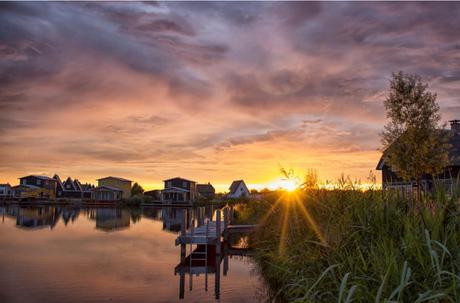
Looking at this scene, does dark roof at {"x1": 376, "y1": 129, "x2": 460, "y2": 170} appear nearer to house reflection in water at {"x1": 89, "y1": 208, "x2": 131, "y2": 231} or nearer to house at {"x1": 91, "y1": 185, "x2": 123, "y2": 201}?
house reflection in water at {"x1": 89, "y1": 208, "x2": 131, "y2": 231}

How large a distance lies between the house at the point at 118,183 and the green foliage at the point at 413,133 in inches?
2929

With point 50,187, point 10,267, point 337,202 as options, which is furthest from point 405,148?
point 50,187

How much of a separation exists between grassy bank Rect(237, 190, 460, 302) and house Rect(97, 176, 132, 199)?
88598 mm

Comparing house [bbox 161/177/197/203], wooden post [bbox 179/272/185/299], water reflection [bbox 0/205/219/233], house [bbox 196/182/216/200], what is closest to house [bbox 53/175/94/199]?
house [bbox 161/177/197/203]

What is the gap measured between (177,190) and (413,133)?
6646 cm

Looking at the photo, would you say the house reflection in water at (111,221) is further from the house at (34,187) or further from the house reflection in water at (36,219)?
the house at (34,187)

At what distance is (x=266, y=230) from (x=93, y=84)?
44.1ft

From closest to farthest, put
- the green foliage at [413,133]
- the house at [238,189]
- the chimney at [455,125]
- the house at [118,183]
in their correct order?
1. the green foliage at [413,133]
2. the chimney at [455,125]
3. the house at [118,183]
4. the house at [238,189]

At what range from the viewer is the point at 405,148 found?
31828 millimetres

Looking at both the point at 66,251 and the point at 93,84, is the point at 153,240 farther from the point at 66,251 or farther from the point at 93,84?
the point at 93,84

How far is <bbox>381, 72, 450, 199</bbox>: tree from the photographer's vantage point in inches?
1232

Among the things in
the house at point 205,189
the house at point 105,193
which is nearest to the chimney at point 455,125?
the house at point 105,193

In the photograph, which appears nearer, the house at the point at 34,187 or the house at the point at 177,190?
the house at the point at 177,190

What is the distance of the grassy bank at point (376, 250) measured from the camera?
560 cm
